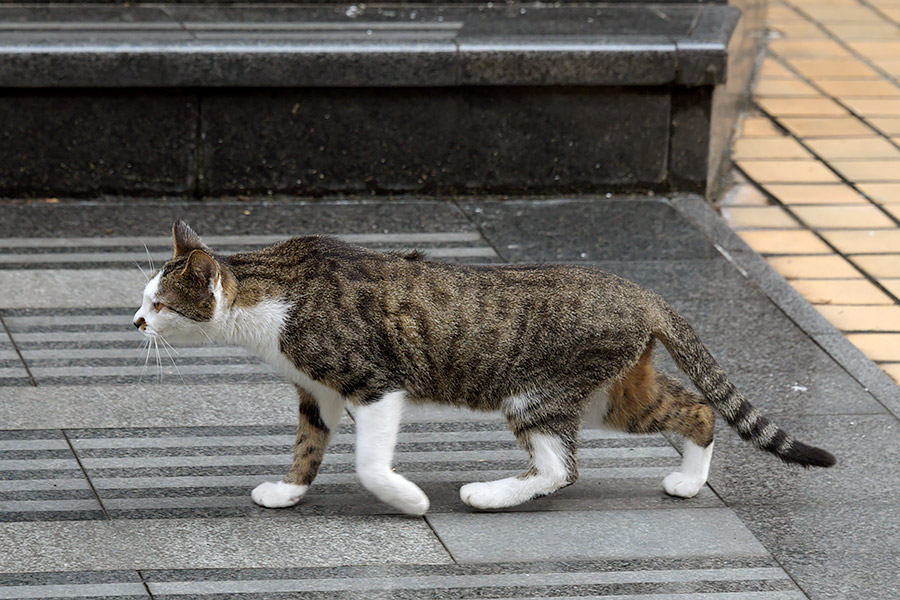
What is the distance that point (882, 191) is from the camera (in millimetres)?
6551

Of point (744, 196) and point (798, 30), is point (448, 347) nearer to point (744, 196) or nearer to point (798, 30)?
point (744, 196)

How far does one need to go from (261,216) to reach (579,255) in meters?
1.50

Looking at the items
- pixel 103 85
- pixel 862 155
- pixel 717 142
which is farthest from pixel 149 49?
pixel 862 155

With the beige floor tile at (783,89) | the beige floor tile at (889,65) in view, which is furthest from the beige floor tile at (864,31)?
the beige floor tile at (783,89)

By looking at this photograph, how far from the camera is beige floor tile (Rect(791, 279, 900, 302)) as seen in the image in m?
5.42

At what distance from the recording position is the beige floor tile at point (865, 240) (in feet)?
19.4

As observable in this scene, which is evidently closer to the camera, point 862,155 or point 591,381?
point 591,381

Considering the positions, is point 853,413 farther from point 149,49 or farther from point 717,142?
point 149,49

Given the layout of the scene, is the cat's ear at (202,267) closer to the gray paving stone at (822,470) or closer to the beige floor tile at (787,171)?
the gray paving stone at (822,470)

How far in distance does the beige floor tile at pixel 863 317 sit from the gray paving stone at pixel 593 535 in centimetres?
170

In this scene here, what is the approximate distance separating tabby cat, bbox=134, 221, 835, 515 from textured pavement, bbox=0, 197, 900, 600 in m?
0.17

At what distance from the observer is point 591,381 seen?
12.1ft

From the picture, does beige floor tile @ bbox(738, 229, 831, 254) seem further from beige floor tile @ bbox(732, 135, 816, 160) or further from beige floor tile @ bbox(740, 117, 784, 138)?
beige floor tile @ bbox(740, 117, 784, 138)

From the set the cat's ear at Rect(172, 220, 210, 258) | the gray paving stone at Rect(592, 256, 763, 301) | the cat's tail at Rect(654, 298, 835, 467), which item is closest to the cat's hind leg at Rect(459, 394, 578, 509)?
the cat's tail at Rect(654, 298, 835, 467)
